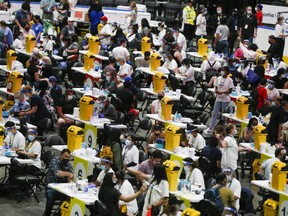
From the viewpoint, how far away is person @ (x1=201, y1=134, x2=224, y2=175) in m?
23.0

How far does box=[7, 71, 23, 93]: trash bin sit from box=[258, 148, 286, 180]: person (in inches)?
338

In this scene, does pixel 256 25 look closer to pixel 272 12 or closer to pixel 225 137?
pixel 272 12

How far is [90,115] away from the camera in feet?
87.4

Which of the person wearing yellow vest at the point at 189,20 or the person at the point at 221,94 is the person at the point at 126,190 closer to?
the person at the point at 221,94

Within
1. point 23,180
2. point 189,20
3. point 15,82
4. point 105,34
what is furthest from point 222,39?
point 23,180

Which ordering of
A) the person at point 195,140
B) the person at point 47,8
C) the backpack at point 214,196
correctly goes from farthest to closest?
the person at point 47,8
the person at point 195,140
the backpack at point 214,196

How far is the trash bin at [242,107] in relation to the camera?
1078 inches

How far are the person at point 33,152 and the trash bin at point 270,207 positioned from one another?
4807mm

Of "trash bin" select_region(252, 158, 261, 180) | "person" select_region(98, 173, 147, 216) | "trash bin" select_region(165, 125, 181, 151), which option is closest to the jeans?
"trash bin" select_region(252, 158, 261, 180)

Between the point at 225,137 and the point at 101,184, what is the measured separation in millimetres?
4794

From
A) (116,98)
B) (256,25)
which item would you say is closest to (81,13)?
(256,25)

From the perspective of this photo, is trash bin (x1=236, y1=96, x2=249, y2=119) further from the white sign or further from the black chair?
the white sign

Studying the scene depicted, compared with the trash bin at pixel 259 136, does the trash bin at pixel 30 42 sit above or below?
above

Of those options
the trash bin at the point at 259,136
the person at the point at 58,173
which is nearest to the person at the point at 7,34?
the trash bin at the point at 259,136
